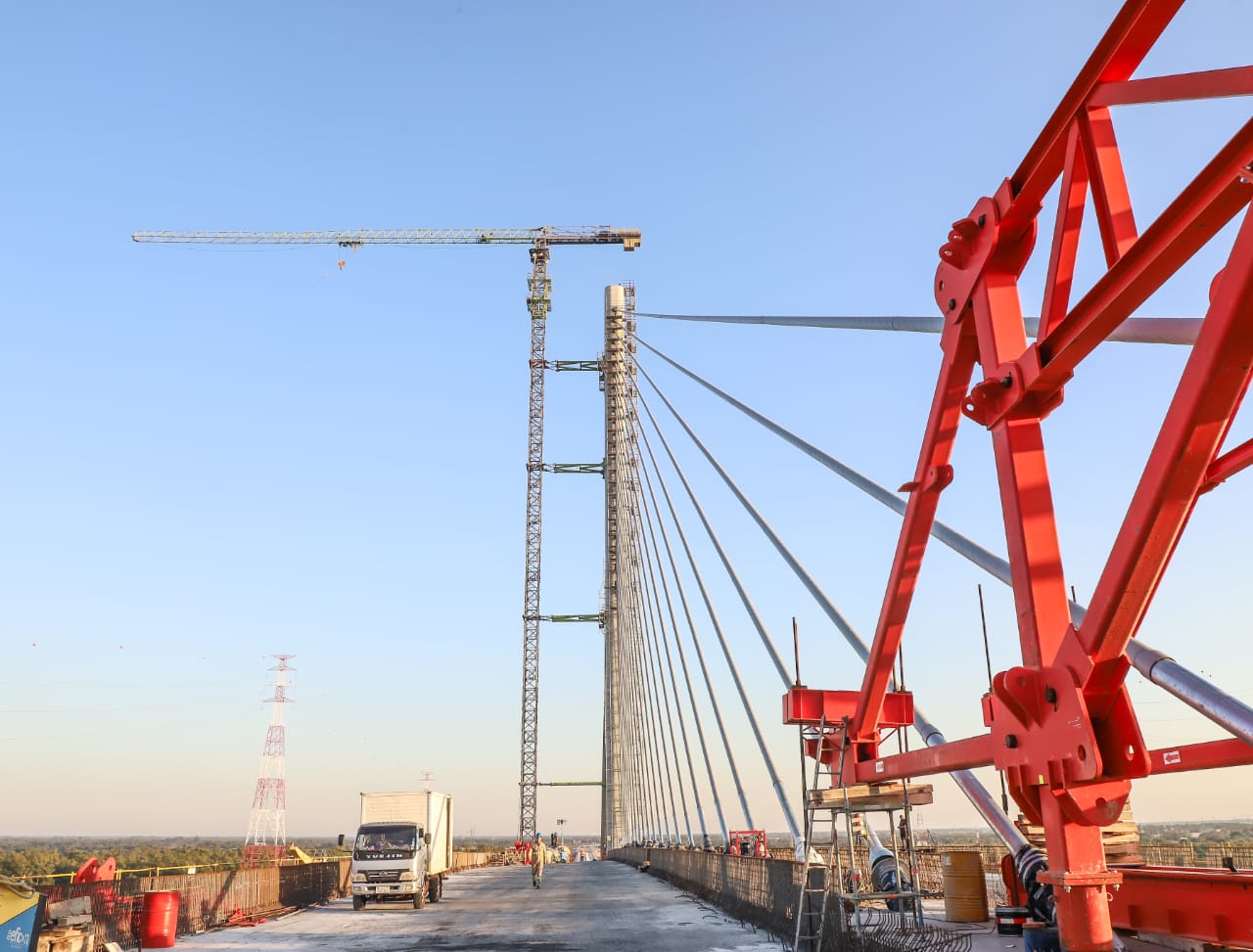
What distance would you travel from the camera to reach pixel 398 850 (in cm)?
2725

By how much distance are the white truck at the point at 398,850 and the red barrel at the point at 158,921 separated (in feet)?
28.9

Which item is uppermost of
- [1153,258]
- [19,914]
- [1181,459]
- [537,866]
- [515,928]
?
[1153,258]

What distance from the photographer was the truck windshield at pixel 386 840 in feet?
89.2

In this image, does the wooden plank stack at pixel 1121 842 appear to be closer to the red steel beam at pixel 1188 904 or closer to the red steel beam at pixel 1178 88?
the red steel beam at pixel 1188 904

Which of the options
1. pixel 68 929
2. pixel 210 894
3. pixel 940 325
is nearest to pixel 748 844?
pixel 210 894

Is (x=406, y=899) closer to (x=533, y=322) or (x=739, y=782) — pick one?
(x=739, y=782)

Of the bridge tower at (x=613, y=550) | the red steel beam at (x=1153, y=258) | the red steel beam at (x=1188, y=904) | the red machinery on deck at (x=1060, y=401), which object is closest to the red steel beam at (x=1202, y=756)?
the red machinery on deck at (x=1060, y=401)

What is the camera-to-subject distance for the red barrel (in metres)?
18.0

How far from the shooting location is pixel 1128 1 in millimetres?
6586

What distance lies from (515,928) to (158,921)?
677cm

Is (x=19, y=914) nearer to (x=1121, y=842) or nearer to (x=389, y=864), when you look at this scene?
(x=1121, y=842)

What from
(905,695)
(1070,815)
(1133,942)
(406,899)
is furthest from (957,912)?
(406,899)

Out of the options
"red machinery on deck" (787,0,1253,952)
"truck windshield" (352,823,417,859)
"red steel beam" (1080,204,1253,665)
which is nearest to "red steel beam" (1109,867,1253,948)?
"red machinery on deck" (787,0,1253,952)

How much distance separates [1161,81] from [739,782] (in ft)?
62.6
